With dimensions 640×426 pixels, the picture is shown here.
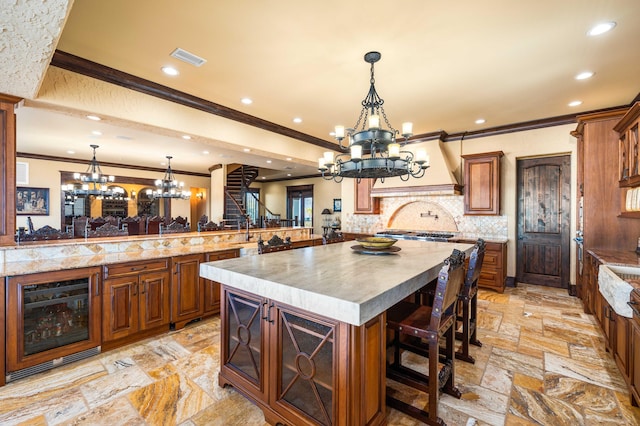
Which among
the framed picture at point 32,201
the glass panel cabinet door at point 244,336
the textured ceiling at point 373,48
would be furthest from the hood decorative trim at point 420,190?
the framed picture at point 32,201

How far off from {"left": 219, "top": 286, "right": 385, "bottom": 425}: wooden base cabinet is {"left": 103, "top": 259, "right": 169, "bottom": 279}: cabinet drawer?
59.1 inches

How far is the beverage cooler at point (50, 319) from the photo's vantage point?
2.35 metres

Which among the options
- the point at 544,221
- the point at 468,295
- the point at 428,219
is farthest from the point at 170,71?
the point at 544,221

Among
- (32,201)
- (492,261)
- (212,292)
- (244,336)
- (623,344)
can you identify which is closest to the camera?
(244,336)

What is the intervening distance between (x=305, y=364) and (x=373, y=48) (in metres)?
2.71

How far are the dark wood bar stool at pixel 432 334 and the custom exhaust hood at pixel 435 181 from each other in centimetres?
376

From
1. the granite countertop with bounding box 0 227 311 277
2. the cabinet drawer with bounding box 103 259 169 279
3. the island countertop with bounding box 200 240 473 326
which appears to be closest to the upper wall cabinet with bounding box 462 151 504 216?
the island countertop with bounding box 200 240 473 326

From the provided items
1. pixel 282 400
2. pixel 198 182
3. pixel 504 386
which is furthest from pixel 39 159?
pixel 504 386

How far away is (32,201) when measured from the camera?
765cm

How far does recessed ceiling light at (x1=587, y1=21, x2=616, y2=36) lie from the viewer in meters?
2.38

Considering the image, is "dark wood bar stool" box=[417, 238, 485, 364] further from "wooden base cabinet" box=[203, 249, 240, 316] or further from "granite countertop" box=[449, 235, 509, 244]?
"granite countertop" box=[449, 235, 509, 244]

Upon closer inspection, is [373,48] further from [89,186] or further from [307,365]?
[89,186]

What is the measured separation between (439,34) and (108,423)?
3869mm

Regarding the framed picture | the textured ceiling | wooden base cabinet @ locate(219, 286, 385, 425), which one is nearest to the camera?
wooden base cabinet @ locate(219, 286, 385, 425)
